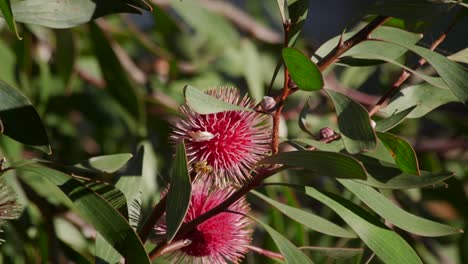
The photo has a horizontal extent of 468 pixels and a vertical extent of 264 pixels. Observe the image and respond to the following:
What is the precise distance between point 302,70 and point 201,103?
0.38ft

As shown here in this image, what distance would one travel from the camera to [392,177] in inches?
34.5

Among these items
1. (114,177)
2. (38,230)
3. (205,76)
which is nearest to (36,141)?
(38,230)

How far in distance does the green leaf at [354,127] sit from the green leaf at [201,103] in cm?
11

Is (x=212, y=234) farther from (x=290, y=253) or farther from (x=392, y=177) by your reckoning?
(x=392, y=177)

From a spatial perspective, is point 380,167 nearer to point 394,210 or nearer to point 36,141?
point 394,210

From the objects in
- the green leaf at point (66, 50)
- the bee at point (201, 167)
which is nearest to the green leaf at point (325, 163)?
the bee at point (201, 167)

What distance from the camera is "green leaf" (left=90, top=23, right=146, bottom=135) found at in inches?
65.1

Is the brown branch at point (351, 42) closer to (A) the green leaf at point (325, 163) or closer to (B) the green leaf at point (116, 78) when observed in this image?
(A) the green leaf at point (325, 163)

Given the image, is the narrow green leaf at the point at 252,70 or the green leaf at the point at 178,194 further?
the narrow green leaf at the point at 252,70

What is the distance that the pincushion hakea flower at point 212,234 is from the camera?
105 centimetres

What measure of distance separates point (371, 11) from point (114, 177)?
3.13 ft

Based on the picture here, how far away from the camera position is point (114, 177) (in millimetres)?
1723

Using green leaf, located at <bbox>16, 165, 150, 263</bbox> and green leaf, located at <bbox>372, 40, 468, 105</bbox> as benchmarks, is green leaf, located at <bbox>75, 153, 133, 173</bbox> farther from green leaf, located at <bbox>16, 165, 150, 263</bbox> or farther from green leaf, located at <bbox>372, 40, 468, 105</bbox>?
green leaf, located at <bbox>372, 40, 468, 105</bbox>

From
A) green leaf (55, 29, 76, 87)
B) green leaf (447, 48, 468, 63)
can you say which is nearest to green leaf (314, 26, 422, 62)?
green leaf (447, 48, 468, 63)
